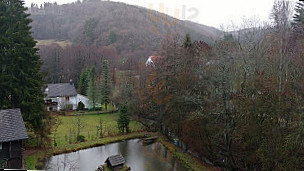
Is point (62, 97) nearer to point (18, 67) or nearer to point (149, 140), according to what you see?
point (149, 140)

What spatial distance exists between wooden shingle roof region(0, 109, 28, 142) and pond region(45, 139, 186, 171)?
2.91 metres

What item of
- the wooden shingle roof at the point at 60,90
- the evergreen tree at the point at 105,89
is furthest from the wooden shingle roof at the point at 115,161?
the wooden shingle roof at the point at 60,90

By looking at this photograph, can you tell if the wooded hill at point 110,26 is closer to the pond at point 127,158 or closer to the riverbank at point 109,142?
the riverbank at point 109,142

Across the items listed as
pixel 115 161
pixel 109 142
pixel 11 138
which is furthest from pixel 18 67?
pixel 115 161

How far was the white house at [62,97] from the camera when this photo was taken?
1330 inches

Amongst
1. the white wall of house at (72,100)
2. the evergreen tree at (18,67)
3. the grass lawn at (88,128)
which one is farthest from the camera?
the white wall of house at (72,100)

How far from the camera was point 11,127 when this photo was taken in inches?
529

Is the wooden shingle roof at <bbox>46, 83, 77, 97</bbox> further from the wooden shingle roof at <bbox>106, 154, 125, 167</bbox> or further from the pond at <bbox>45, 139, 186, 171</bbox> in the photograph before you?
the wooden shingle roof at <bbox>106, 154, 125, 167</bbox>

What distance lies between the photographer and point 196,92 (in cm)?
1720

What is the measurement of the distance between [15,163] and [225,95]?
11.4m

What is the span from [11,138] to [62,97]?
23386 millimetres

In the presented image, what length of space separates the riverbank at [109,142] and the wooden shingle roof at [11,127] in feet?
8.90

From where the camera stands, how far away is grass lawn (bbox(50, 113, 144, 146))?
21312 millimetres

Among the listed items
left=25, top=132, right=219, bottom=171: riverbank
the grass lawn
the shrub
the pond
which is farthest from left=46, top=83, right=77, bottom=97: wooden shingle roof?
the pond
